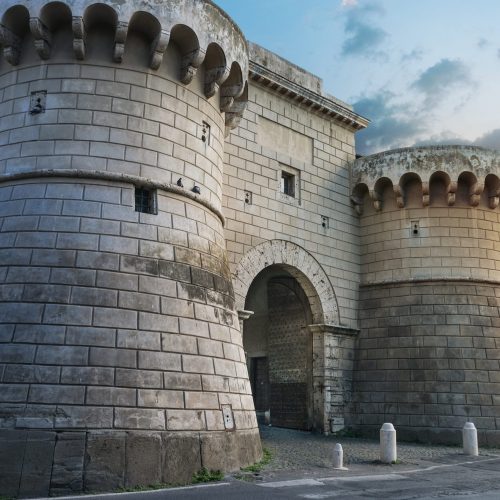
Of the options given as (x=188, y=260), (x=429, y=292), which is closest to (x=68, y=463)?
→ (x=188, y=260)

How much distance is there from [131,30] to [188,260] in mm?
4656

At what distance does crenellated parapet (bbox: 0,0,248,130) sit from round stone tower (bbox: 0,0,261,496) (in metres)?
0.03

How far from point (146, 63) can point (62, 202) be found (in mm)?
3342

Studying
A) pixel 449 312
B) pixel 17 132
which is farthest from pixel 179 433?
pixel 449 312

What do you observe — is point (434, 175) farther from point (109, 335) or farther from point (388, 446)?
point (109, 335)

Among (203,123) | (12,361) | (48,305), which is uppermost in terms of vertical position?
(203,123)

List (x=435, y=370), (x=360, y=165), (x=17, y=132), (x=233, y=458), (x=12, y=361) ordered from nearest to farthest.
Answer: (x=12, y=361)
(x=233, y=458)
(x=17, y=132)
(x=435, y=370)
(x=360, y=165)

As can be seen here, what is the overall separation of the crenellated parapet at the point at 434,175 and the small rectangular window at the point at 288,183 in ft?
9.27

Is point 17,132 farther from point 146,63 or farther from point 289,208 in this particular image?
point 289,208

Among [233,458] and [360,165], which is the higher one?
[360,165]

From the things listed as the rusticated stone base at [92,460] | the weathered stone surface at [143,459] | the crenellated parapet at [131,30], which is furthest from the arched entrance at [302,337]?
the weathered stone surface at [143,459]

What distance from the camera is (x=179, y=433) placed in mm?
9328

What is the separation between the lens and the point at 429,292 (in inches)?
733

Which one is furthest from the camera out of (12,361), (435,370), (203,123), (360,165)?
(360,165)
